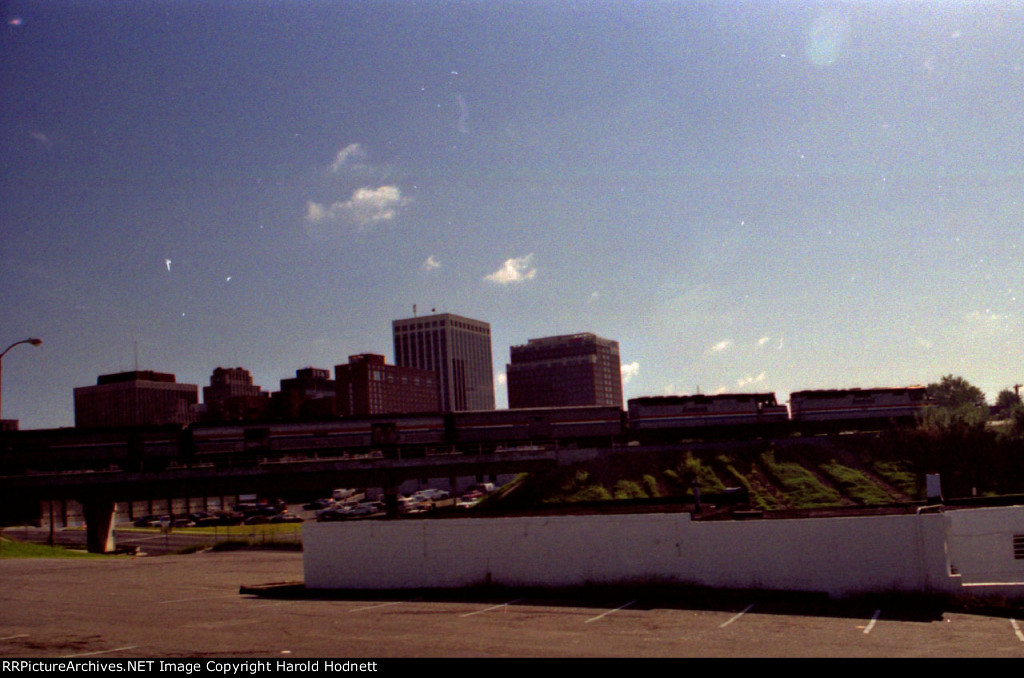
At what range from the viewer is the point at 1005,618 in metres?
15.4

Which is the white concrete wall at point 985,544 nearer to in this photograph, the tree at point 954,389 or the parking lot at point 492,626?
the parking lot at point 492,626

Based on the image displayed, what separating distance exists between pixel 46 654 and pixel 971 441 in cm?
6436

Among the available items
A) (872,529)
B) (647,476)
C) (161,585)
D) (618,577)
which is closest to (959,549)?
(872,529)

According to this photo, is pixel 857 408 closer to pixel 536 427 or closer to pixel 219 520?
pixel 536 427

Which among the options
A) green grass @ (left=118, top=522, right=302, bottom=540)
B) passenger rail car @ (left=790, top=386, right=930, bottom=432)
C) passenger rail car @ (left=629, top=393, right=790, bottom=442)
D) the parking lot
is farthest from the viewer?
passenger rail car @ (left=790, top=386, right=930, bottom=432)

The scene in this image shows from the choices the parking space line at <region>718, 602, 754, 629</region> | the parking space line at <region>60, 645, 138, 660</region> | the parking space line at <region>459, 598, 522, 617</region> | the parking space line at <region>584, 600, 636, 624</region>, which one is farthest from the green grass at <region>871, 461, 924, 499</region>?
the parking space line at <region>60, 645, 138, 660</region>

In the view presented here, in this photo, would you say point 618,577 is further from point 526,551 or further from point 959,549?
point 959,549

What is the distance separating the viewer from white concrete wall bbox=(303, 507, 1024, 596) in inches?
701

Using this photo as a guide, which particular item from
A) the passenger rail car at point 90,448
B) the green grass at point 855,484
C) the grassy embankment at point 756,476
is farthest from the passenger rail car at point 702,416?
the passenger rail car at point 90,448

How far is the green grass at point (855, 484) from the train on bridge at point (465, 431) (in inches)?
384

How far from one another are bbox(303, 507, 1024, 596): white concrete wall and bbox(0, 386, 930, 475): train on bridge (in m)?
34.0

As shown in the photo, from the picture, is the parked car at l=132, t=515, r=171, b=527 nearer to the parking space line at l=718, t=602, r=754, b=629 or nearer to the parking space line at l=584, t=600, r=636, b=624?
the parking space line at l=584, t=600, r=636, b=624
